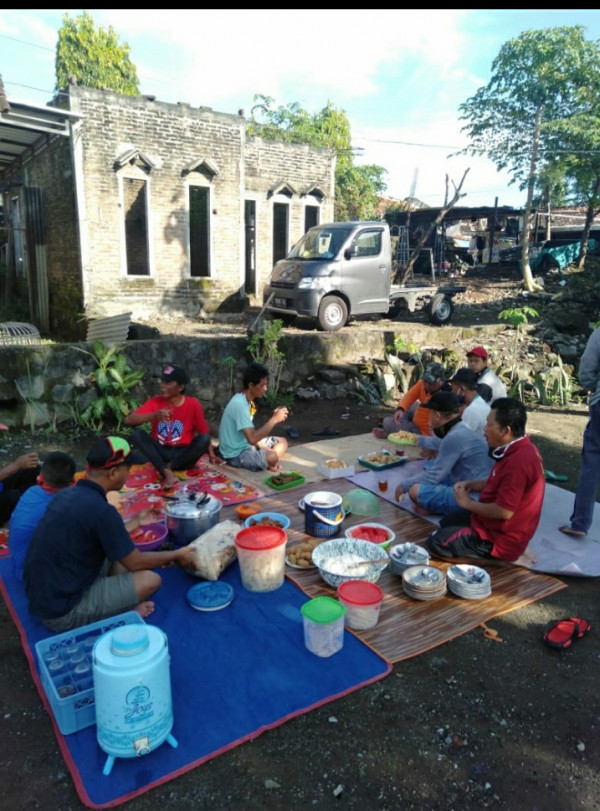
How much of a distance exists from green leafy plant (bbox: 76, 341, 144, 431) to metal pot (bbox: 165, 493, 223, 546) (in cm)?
308

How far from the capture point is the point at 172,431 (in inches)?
208

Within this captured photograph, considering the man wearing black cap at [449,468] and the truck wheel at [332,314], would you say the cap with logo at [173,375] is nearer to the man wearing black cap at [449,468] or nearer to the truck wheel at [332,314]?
the man wearing black cap at [449,468]

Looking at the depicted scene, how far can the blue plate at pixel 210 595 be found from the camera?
3.20 m

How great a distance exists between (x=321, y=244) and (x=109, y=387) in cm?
518

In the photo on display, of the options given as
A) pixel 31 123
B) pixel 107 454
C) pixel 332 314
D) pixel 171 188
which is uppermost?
pixel 31 123

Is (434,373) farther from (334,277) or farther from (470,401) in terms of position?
(334,277)

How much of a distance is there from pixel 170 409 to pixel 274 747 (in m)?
3.37

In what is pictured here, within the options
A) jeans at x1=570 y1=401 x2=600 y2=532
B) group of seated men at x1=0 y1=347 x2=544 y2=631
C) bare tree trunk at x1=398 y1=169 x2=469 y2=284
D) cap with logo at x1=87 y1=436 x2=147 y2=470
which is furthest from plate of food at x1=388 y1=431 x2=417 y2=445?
bare tree trunk at x1=398 y1=169 x2=469 y2=284

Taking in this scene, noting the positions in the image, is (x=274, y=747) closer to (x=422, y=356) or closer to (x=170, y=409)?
(x=170, y=409)

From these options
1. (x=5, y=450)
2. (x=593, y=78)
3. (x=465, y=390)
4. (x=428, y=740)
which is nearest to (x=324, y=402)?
(x=465, y=390)

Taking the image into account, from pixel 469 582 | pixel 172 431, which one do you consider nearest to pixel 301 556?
pixel 469 582

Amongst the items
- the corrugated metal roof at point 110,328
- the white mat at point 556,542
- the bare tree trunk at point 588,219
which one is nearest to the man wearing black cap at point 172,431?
the white mat at point 556,542

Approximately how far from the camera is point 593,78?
17.0 meters

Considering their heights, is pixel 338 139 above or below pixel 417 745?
above
